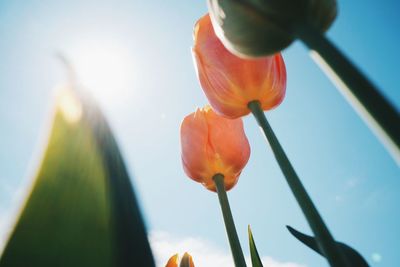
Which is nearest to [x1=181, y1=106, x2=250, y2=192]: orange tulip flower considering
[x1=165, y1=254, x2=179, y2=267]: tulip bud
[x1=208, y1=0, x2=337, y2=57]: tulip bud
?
[x1=165, y1=254, x2=179, y2=267]: tulip bud

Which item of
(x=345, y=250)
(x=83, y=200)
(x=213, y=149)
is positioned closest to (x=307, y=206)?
(x=345, y=250)

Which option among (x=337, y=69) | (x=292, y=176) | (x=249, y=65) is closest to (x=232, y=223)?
(x=292, y=176)

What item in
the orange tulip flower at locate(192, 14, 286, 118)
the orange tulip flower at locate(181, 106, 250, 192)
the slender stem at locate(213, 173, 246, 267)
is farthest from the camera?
the orange tulip flower at locate(181, 106, 250, 192)

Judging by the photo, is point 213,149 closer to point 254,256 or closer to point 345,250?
point 254,256

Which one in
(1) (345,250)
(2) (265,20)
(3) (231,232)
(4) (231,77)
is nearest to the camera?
(2) (265,20)

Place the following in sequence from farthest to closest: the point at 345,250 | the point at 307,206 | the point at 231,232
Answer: the point at 231,232 → the point at 345,250 → the point at 307,206

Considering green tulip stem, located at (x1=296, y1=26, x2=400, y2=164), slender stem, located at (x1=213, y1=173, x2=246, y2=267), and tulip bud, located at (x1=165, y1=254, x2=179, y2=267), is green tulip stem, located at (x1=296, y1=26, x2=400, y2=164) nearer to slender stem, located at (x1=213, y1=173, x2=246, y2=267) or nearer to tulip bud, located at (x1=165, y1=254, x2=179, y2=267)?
slender stem, located at (x1=213, y1=173, x2=246, y2=267)
